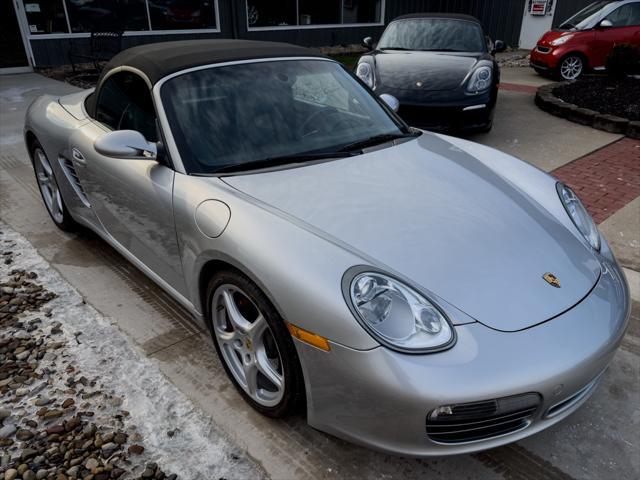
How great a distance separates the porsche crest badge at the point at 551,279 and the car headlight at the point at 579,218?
48cm

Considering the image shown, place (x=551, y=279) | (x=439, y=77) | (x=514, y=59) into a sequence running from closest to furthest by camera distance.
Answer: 1. (x=551, y=279)
2. (x=439, y=77)
3. (x=514, y=59)

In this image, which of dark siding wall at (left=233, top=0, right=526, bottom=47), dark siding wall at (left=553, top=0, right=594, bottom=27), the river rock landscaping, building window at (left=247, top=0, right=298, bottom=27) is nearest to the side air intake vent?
the river rock landscaping

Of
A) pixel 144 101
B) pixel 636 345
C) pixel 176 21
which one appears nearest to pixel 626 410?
pixel 636 345

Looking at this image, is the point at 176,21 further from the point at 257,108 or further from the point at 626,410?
the point at 626,410

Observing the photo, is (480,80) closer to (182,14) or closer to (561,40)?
(561,40)

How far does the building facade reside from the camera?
10.6 m

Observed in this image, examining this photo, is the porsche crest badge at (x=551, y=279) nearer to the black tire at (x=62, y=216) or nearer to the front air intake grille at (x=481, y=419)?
the front air intake grille at (x=481, y=419)

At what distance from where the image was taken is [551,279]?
2.00m

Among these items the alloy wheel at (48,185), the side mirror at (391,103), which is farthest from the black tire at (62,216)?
the side mirror at (391,103)

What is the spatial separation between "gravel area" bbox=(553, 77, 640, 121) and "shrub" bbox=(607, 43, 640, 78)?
0.46ft

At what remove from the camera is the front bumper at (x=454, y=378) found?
1.63 meters

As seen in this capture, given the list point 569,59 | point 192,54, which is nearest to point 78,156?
point 192,54

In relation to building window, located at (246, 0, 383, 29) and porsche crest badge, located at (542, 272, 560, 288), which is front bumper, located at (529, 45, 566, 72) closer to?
building window, located at (246, 0, 383, 29)

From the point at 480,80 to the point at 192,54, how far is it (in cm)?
420
